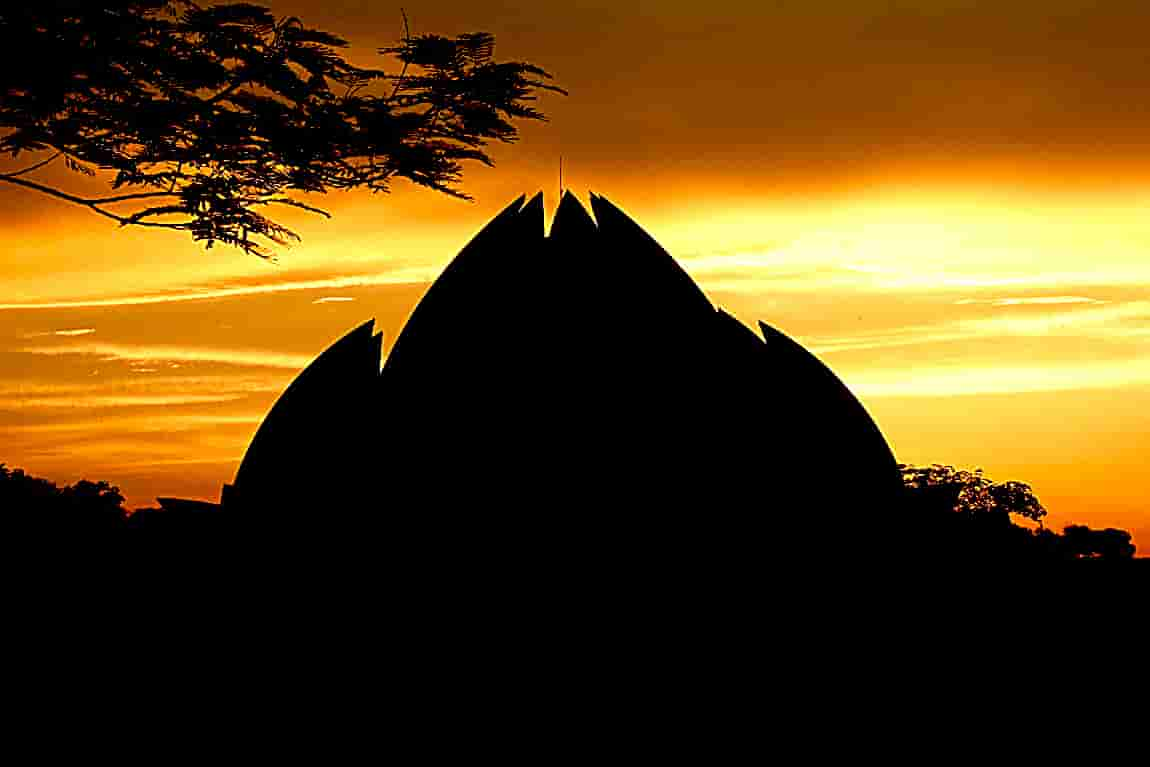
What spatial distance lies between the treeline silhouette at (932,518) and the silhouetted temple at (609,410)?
645 millimetres

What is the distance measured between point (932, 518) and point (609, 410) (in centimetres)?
218

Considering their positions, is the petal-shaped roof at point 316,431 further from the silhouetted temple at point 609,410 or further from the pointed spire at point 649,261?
the pointed spire at point 649,261

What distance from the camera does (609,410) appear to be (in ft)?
28.5

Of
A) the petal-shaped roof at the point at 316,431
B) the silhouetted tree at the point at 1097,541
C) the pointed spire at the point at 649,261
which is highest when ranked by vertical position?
the pointed spire at the point at 649,261

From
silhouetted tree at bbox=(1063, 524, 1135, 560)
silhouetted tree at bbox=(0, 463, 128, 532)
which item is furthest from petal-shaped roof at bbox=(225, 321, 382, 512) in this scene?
silhouetted tree at bbox=(1063, 524, 1135, 560)

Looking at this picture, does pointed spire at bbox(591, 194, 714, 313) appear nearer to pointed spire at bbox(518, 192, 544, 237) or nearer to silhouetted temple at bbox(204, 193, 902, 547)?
silhouetted temple at bbox(204, 193, 902, 547)

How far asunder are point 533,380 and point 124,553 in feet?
17.1

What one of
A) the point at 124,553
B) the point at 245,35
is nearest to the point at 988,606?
the point at 124,553

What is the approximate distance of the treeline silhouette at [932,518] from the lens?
9.36 m

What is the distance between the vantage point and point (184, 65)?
1295 centimetres

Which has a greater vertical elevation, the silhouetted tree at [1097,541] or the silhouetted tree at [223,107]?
the silhouetted tree at [223,107]

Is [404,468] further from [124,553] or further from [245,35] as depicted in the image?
[245,35]

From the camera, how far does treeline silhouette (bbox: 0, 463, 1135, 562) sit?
30.7 ft

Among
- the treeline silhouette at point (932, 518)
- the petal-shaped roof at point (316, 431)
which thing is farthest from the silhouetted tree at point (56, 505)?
the petal-shaped roof at point (316, 431)
